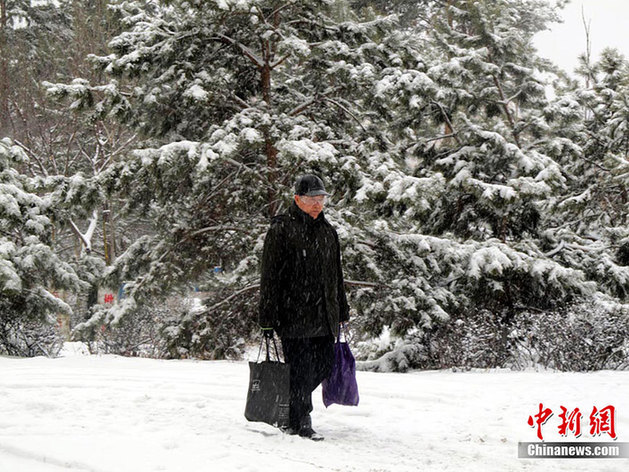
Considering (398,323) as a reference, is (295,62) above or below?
above

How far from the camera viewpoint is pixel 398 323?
9.05 metres

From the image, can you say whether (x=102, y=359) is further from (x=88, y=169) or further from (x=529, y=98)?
(x=88, y=169)

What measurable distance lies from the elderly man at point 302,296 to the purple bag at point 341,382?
0.20 feet

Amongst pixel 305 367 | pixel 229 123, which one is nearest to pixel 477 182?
pixel 229 123

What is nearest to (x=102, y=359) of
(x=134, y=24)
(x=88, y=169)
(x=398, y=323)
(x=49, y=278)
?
(x=49, y=278)

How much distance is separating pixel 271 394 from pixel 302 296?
713 mm

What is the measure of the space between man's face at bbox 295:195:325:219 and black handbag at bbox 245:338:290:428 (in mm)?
1095

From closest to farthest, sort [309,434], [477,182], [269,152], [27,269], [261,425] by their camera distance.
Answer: [309,434]
[261,425]
[477,182]
[269,152]
[27,269]

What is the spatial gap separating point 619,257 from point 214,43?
294 inches

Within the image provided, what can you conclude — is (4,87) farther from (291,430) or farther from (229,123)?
(291,430)

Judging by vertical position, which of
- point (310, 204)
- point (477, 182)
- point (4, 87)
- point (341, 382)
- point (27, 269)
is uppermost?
point (4, 87)

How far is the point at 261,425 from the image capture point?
4.60 meters

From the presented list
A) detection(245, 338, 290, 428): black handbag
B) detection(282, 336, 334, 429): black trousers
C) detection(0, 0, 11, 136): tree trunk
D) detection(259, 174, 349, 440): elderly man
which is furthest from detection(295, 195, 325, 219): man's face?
detection(0, 0, 11, 136): tree trunk

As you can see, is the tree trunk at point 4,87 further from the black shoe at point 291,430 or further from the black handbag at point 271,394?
the black shoe at point 291,430
